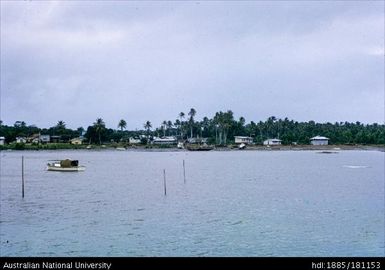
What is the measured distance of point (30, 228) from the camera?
37.0 metres

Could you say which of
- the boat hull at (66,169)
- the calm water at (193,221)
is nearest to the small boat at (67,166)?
the boat hull at (66,169)

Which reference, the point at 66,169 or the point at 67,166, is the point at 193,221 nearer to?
the point at 67,166

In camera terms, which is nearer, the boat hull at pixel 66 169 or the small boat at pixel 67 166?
the small boat at pixel 67 166

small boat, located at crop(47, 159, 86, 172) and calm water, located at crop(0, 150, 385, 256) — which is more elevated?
small boat, located at crop(47, 159, 86, 172)

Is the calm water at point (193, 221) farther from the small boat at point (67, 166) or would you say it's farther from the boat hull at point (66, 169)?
the boat hull at point (66, 169)

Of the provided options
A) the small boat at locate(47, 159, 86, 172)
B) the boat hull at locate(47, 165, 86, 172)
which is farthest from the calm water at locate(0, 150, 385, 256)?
the boat hull at locate(47, 165, 86, 172)

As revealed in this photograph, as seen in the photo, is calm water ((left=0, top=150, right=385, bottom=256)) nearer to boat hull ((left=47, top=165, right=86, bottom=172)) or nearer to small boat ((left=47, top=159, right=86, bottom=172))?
small boat ((left=47, top=159, right=86, bottom=172))

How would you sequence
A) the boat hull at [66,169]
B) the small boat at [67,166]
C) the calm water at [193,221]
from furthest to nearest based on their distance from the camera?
the boat hull at [66,169]
the small boat at [67,166]
the calm water at [193,221]

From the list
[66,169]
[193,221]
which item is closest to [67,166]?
[66,169]

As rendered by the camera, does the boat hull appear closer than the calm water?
No
